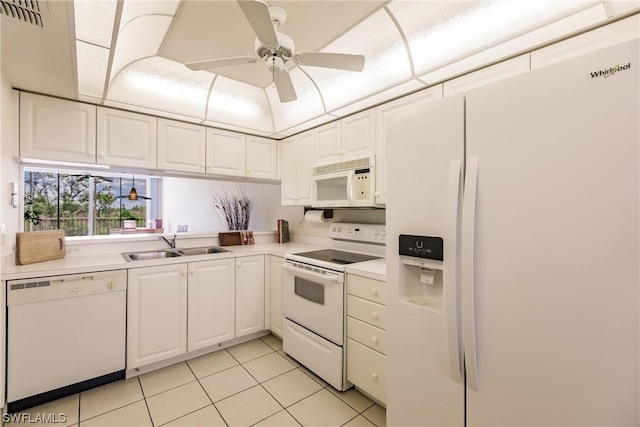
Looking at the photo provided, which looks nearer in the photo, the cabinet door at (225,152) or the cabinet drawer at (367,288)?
the cabinet drawer at (367,288)

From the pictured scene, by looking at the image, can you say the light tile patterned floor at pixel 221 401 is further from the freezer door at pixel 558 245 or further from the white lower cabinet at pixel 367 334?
the freezer door at pixel 558 245

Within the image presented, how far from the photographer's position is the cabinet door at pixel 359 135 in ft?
7.75

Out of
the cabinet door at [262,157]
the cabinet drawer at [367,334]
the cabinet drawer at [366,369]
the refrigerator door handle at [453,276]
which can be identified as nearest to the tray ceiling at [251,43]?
the cabinet door at [262,157]

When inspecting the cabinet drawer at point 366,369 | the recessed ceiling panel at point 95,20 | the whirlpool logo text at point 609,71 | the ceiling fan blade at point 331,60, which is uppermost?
the recessed ceiling panel at point 95,20

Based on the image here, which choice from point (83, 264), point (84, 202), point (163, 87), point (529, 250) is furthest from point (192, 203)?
point (529, 250)

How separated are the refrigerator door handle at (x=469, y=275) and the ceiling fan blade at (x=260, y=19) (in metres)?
1.06

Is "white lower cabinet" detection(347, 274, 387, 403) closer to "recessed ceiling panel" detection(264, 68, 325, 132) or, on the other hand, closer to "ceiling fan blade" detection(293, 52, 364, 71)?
"ceiling fan blade" detection(293, 52, 364, 71)

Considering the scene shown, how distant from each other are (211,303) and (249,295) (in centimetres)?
37

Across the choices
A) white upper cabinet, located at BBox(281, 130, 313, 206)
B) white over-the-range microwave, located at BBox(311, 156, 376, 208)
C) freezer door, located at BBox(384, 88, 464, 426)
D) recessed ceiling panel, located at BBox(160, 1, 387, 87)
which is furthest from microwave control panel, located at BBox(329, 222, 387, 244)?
recessed ceiling panel, located at BBox(160, 1, 387, 87)

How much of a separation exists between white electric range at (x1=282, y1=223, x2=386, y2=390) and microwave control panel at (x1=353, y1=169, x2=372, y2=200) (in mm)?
360

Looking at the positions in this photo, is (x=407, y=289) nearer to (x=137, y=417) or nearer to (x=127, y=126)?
(x=137, y=417)

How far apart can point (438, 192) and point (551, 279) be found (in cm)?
50

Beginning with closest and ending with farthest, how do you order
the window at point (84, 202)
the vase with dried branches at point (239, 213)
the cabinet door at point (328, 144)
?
the cabinet door at point (328, 144) → the vase with dried branches at point (239, 213) → the window at point (84, 202)

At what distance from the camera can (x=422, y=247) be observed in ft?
4.24
